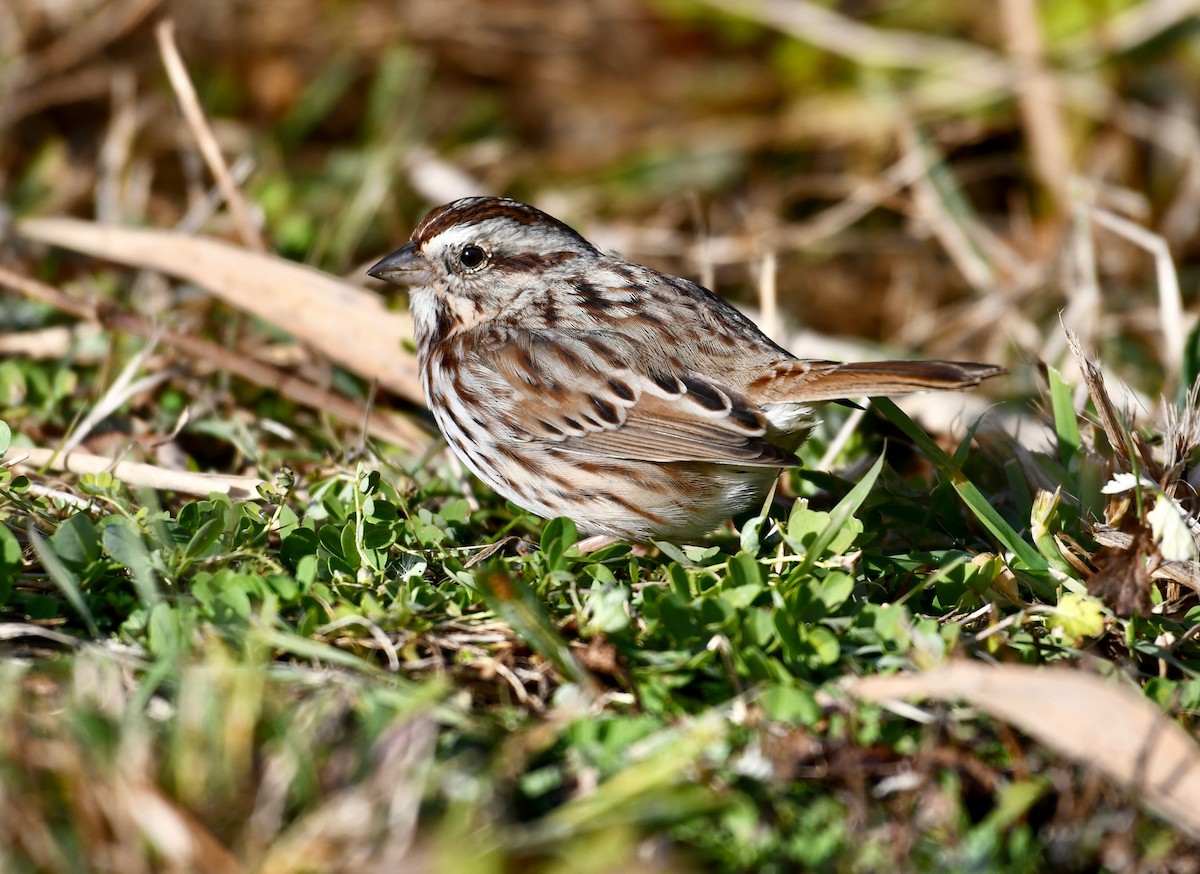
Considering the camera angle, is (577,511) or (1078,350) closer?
(1078,350)

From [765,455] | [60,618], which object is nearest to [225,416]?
[60,618]

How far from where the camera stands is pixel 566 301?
383cm

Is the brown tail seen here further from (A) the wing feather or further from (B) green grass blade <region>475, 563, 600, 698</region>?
(B) green grass blade <region>475, 563, 600, 698</region>

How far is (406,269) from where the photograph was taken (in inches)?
156

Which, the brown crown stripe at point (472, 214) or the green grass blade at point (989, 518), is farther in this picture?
the brown crown stripe at point (472, 214)

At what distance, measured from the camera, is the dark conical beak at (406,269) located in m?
3.95

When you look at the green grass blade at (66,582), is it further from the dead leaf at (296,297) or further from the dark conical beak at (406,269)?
the dead leaf at (296,297)

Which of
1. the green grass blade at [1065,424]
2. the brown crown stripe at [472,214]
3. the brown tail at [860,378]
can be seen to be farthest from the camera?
the brown crown stripe at [472,214]

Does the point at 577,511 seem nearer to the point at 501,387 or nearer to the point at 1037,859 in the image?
the point at 501,387

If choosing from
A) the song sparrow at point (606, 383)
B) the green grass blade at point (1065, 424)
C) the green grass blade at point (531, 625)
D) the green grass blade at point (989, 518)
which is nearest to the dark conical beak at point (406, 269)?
the song sparrow at point (606, 383)

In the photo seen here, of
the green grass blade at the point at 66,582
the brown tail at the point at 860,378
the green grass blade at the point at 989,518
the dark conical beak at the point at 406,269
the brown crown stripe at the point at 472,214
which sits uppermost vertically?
the brown crown stripe at the point at 472,214

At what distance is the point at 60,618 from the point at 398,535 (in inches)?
31.3

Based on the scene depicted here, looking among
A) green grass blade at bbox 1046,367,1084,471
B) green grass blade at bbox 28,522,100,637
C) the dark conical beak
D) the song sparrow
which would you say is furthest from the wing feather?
green grass blade at bbox 28,522,100,637

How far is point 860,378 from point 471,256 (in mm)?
1332
